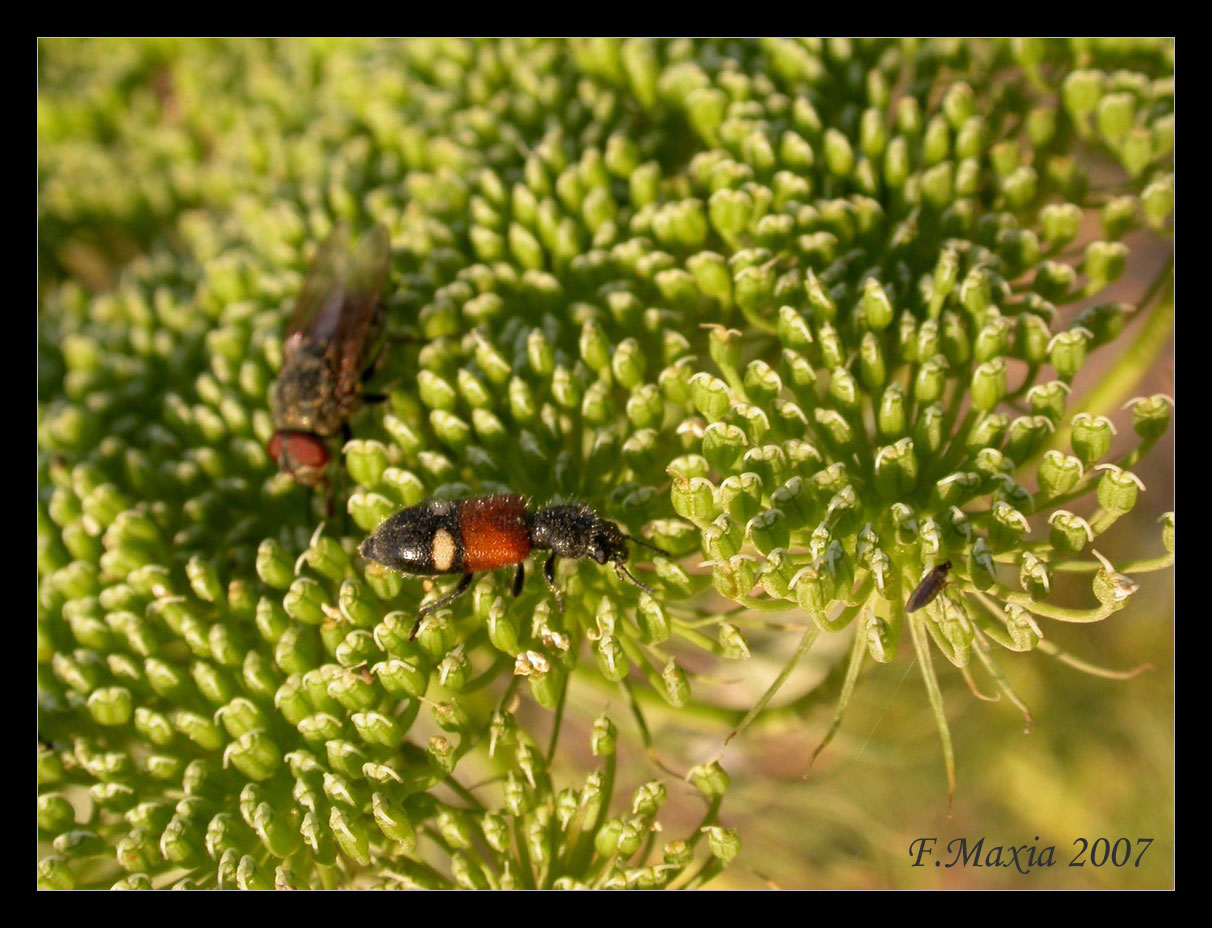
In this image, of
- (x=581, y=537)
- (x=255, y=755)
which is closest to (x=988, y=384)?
(x=581, y=537)

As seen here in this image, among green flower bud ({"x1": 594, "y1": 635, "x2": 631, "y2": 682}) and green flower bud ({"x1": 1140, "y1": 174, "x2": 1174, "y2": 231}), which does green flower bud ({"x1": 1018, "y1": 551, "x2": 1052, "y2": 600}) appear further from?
green flower bud ({"x1": 1140, "y1": 174, "x2": 1174, "y2": 231})

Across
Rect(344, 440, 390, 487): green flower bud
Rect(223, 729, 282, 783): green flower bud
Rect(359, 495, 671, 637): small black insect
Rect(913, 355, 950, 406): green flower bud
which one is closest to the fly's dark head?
Rect(344, 440, 390, 487): green flower bud

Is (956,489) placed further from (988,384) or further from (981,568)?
(988,384)

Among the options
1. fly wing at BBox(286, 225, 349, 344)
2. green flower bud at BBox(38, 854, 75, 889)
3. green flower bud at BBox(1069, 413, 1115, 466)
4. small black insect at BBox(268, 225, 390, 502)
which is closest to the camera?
green flower bud at BBox(1069, 413, 1115, 466)

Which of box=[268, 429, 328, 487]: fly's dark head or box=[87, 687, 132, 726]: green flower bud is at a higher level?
box=[268, 429, 328, 487]: fly's dark head

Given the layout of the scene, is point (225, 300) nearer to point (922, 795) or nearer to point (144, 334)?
point (144, 334)

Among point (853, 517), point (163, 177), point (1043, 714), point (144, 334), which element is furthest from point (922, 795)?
point (163, 177)
